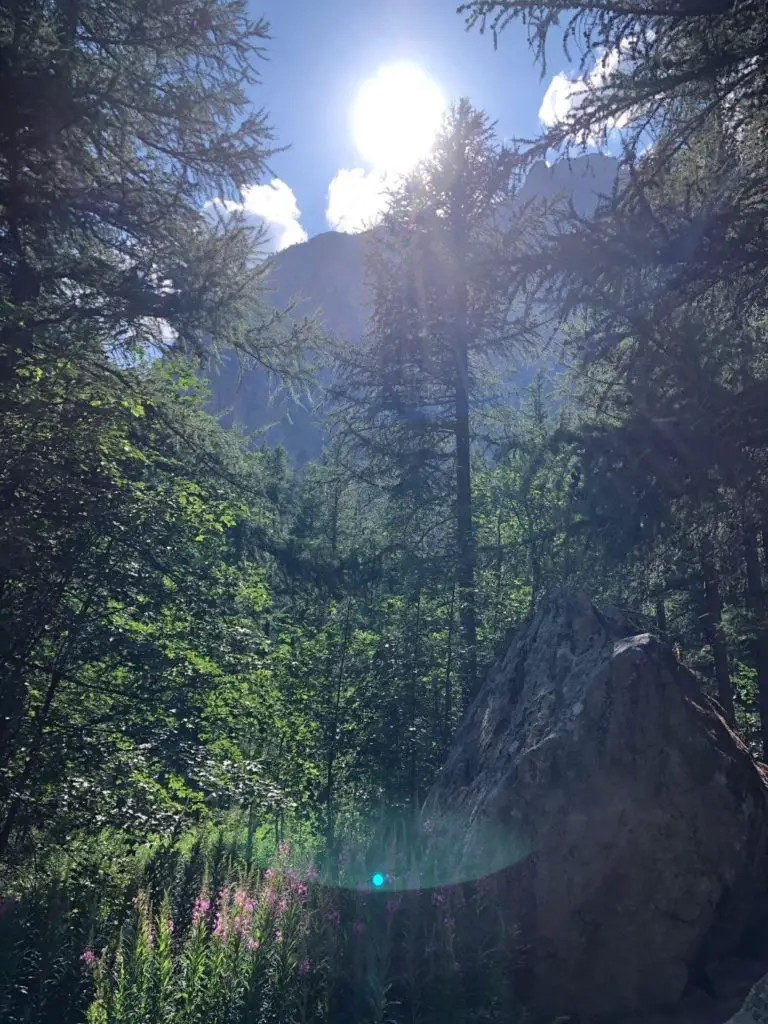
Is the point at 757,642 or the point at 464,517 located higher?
the point at 464,517

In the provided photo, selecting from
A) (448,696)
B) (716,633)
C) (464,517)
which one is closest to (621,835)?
(448,696)

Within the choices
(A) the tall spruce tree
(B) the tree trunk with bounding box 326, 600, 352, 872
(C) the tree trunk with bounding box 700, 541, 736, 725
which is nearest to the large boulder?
(C) the tree trunk with bounding box 700, 541, 736, 725

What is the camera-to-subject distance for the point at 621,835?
192 inches

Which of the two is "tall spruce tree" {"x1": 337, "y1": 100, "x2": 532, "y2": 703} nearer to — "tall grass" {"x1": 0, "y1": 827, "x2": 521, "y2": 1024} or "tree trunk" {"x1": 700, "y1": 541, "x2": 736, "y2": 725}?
"tree trunk" {"x1": 700, "y1": 541, "x2": 736, "y2": 725}

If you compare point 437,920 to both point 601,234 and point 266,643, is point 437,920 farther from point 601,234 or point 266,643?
point 601,234

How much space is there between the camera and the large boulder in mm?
4715

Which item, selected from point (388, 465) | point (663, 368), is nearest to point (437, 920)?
point (663, 368)

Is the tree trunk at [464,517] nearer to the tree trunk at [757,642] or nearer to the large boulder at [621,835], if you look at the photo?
the tree trunk at [757,642]

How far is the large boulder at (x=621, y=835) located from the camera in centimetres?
471

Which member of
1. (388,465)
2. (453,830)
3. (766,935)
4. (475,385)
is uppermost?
(475,385)

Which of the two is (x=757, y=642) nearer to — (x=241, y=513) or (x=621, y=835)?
(x=621, y=835)

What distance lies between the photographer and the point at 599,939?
4.74 metres

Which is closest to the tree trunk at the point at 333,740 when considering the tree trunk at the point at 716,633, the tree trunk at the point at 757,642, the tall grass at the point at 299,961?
the tall grass at the point at 299,961

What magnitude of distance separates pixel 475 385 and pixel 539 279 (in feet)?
23.4
